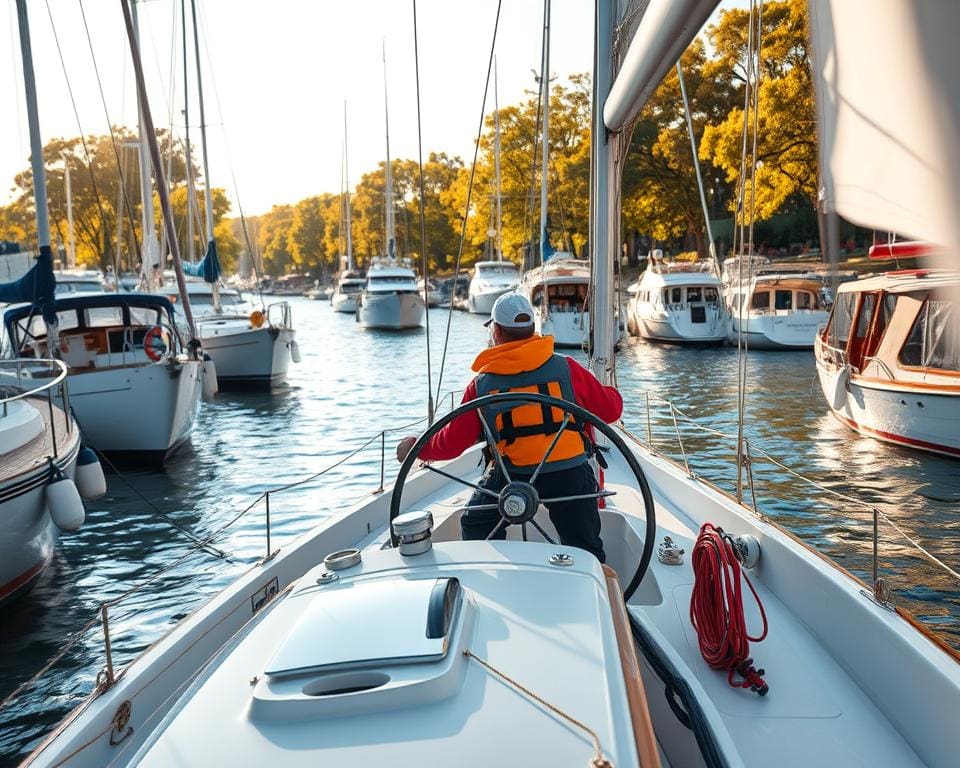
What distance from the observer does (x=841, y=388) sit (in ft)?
38.8

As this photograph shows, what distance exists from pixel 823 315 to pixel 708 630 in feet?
71.6

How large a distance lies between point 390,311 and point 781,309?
1610 centimetres

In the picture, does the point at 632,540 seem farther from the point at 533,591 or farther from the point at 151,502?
the point at 151,502

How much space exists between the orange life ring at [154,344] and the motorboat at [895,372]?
9.07 metres

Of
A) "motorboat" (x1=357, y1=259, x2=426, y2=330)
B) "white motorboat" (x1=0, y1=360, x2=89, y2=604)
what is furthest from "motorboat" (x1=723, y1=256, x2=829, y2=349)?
"white motorboat" (x1=0, y1=360, x2=89, y2=604)

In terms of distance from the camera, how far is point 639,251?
46719 mm

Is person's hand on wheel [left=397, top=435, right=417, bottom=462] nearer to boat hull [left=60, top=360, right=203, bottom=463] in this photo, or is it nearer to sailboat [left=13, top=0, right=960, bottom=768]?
sailboat [left=13, top=0, right=960, bottom=768]

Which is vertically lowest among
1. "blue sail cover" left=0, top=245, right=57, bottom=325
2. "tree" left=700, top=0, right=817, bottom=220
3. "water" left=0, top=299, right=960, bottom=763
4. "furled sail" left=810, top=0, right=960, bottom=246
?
"water" left=0, top=299, right=960, bottom=763

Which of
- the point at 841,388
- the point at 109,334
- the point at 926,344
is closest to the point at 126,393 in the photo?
the point at 109,334

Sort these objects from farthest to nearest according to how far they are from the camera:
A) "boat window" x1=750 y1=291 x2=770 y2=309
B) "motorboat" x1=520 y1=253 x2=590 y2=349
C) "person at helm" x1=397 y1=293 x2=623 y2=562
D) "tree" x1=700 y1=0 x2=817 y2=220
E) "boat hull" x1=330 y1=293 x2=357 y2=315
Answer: "boat hull" x1=330 y1=293 x2=357 y2=315 < "boat window" x1=750 y1=291 x2=770 y2=309 < "motorboat" x1=520 y1=253 x2=590 y2=349 < "tree" x1=700 y1=0 x2=817 y2=220 < "person at helm" x1=397 y1=293 x2=623 y2=562

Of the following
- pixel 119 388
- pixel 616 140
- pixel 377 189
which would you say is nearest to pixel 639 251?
pixel 377 189

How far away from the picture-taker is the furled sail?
2.21 feet

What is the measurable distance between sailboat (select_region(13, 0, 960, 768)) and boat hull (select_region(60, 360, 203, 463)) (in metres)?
7.82

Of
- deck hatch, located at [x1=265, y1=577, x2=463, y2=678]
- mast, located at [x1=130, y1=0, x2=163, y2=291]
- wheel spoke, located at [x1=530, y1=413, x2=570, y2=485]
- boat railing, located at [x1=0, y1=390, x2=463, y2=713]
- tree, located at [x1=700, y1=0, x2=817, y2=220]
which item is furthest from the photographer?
mast, located at [x1=130, y1=0, x2=163, y2=291]
